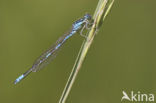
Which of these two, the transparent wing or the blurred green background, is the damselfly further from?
the blurred green background

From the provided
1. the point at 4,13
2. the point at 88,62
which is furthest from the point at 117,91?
the point at 4,13

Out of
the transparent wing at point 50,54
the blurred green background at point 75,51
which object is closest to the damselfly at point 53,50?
the transparent wing at point 50,54

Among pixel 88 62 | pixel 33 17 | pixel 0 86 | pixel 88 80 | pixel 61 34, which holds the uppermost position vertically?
pixel 33 17

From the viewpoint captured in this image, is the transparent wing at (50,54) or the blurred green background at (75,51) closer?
the transparent wing at (50,54)

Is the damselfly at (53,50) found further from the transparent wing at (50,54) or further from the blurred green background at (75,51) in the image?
the blurred green background at (75,51)

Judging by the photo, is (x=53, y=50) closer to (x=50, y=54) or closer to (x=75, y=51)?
(x=50, y=54)

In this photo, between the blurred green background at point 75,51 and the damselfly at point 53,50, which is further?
the blurred green background at point 75,51

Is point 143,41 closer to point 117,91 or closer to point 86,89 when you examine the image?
point 117,91

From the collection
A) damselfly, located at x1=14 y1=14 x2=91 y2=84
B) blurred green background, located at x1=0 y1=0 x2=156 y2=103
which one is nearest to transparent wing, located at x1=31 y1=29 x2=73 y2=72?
damselfly, located at x1=14 y1=14 x2=91 y2=84
